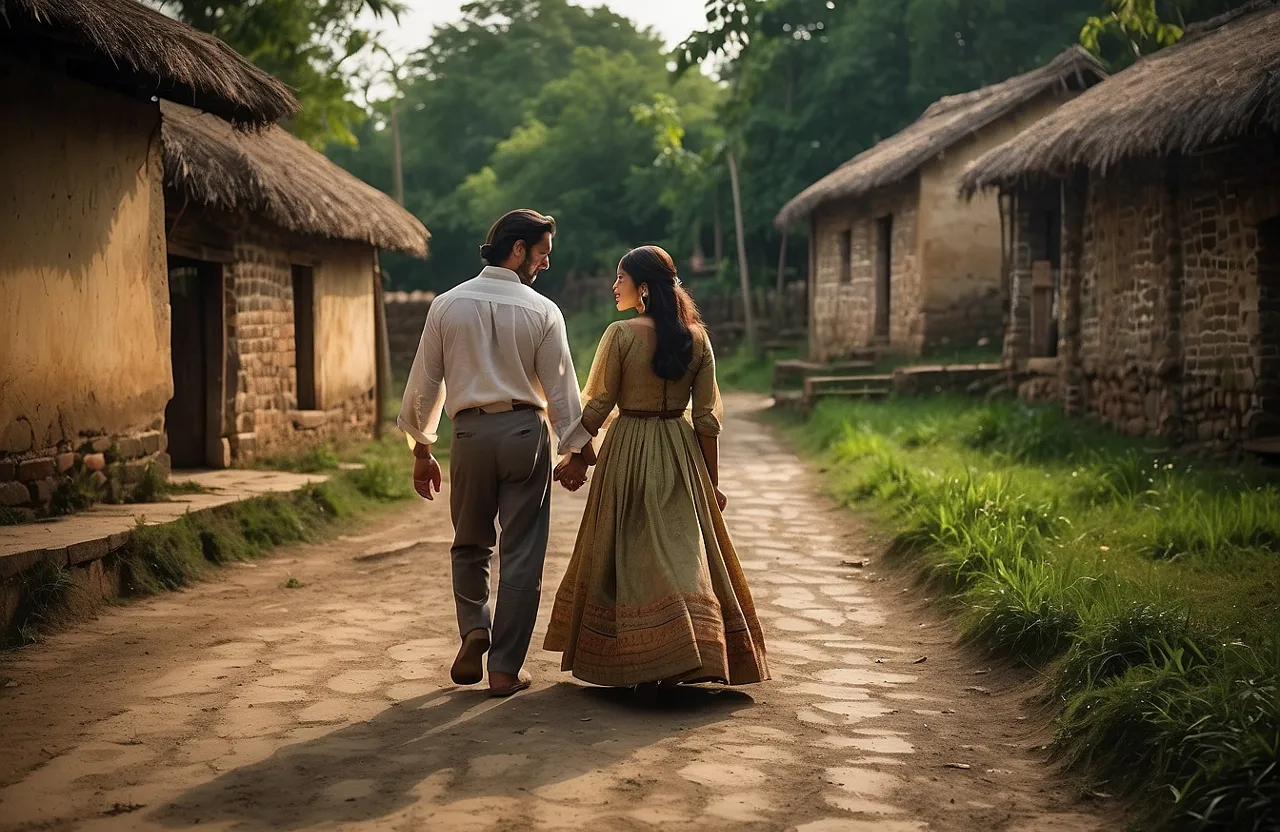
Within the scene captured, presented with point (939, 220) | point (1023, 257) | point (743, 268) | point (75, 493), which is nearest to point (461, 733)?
point (75, 493)

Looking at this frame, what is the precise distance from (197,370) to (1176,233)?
7.63 m

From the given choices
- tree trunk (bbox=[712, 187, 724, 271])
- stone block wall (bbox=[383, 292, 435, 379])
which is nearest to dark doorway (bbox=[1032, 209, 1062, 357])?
stone block wall (bbox=[383, 292, 435, 379])

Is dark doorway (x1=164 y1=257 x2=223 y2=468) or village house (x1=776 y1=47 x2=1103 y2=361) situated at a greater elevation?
village house (x1=776 y1=47 x2=1103 y2=361)

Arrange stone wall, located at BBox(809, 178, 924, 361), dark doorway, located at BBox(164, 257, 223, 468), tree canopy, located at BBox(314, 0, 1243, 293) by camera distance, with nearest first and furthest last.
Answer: dark doorway, located at BBox(164, 257, 223, 468)
stone wall, located at BBox(809, 178, 924, 361)
tree canopy, located at BBox(314, 0, 1243, 293)

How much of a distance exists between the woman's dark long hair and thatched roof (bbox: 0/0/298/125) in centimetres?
297

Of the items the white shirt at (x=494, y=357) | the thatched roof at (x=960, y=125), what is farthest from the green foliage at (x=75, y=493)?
the thatched roof at (x=960, y=125)

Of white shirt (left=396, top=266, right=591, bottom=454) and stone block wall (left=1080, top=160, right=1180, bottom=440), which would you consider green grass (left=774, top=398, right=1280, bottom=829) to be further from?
white shirt (left=396, top=266, right=591, bottom=454)

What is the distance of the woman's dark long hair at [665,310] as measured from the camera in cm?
493

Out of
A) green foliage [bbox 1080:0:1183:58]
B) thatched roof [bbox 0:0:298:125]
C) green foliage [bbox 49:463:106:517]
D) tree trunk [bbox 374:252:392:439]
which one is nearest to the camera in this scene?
thatched roof [bbox 0:0:298:125]

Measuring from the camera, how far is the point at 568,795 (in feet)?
12.1

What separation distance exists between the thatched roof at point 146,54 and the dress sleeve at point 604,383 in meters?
3.00

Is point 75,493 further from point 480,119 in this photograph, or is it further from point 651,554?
point 480,119

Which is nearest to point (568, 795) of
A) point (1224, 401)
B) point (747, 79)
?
point (1224, 401)

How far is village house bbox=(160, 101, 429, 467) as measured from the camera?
9.72 metres
